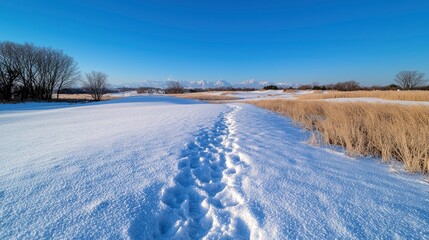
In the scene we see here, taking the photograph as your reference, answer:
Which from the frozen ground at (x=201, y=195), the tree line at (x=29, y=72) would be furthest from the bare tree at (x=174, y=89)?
the frozen ground at (x=201, y=195)

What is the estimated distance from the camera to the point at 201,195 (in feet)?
6.56

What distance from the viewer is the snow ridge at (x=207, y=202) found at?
1.46 meters

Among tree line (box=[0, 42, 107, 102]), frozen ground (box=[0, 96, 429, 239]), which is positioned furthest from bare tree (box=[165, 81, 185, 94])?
frozen ground (box=[0, 96, 429, 239])

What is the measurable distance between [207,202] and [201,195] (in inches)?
5.8

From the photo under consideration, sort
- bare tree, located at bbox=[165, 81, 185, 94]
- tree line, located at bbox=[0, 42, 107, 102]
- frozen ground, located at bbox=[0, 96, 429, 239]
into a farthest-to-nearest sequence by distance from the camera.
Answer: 1. bare tree, located at bbox=[165, 81, 185, 94]
2. tree line, located at bbox=[0, 42, 107, 102]
3. frozen ground, located at bbox=[0, 96, 429, 239]

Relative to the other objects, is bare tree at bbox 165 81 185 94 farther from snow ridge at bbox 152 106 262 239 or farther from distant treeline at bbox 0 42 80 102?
snow ridge at bbox 152 106 262 239

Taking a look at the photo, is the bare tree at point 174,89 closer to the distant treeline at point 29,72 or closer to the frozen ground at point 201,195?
the distant treeline at point 29,72

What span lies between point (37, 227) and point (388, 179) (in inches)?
137

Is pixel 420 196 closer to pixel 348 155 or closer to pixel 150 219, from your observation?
pixel 348 155

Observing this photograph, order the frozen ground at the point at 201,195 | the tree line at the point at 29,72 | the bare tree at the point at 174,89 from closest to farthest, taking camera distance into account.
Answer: the frozen ground at the point at 201,195 < the tree line at the point at 29,72 < the bare tree at the point at 174,89

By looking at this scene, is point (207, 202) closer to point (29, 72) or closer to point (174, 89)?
point (29, 72)

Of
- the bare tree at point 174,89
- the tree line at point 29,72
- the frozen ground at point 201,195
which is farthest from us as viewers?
the bare tree at point 174,89

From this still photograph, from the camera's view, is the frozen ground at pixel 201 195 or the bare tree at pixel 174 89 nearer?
the frozen ground at pixel 201 195

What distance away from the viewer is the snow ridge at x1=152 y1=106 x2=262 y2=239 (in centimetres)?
146
